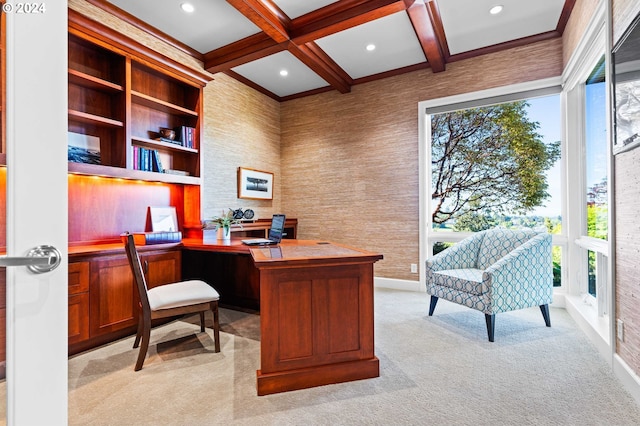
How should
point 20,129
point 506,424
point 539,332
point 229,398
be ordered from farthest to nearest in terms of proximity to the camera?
point 539,332 < point 229,398 < point 506,424 < point 20,129

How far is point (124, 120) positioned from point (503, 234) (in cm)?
378

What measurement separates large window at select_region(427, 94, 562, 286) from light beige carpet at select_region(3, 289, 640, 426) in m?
1.41

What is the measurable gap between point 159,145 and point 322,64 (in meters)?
2.16

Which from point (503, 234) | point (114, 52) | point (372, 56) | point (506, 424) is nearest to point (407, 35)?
point (372, 56)

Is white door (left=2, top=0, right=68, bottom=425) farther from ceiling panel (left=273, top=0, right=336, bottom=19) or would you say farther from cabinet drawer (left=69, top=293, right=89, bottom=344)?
ceiling panel (left=273, top=0, right=336, bottom=19)

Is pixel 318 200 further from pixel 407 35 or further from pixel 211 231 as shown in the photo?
pixel 407 35

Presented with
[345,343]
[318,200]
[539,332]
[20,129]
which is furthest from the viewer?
A: [318,200]

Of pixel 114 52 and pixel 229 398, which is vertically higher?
pixel 114 52

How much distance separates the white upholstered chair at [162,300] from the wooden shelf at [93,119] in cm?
116

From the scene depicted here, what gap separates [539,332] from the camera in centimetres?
263

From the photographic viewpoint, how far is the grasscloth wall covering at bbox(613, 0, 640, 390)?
1.72 m

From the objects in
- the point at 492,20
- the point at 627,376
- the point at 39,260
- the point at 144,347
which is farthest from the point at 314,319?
the point at 492,20

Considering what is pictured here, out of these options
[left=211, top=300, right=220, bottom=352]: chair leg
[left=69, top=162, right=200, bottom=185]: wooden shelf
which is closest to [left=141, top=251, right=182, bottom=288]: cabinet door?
[left=69, top=162, right=200, bottom=185]: wooden shelf

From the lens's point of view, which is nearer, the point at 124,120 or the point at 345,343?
the point at 345,343
